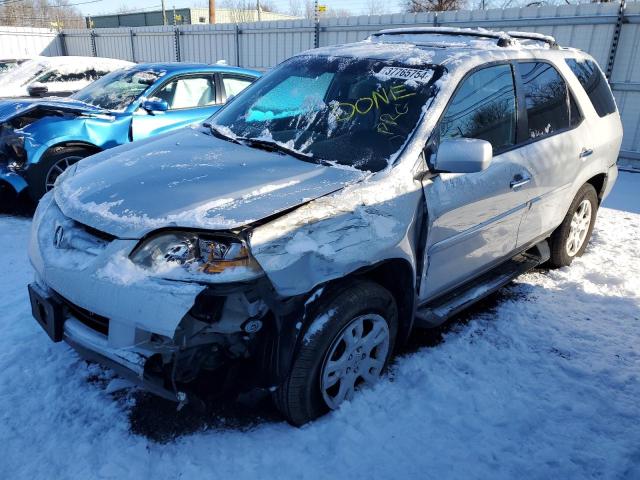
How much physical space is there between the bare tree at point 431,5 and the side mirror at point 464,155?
95.3ft

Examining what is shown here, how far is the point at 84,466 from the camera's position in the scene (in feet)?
7.41

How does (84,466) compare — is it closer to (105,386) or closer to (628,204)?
(105,386)

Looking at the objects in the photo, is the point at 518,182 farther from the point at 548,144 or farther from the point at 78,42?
the point at 78,42

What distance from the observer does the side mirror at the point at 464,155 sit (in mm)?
2572

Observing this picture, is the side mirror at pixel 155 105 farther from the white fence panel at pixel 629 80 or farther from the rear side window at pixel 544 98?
the white fence panel at pixel 629 80

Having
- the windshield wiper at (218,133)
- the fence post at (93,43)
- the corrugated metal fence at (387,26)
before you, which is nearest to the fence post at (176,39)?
the corrugated metal fence at (387,26)

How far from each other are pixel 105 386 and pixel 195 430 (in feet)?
2.07

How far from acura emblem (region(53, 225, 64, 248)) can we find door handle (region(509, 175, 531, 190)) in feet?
8.44

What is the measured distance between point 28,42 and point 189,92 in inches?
693

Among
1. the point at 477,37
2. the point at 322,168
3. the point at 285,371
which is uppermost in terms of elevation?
the point at 477,37

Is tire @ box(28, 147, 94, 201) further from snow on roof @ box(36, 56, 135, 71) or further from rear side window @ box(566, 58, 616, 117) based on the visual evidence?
rear side window @ box(566, 58, 616, 117)

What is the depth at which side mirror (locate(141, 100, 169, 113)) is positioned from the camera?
224 inches

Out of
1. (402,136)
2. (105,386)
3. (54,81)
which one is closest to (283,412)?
(105,386)

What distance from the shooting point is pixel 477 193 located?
2990mm
